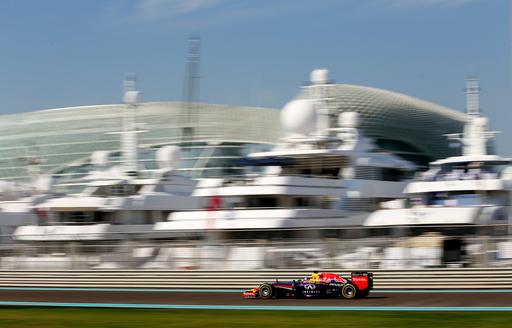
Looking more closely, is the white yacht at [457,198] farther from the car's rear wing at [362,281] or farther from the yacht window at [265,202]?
the car's rear wing at [362,281]

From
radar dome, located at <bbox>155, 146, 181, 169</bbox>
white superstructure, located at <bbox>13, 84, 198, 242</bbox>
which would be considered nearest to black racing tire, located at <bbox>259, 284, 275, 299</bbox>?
white superstructure, located at <bbox>13, 84, 198, 242</bbox>

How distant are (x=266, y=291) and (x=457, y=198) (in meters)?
16.1

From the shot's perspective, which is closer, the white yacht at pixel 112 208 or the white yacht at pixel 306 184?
the white yacht at pixel 306 184

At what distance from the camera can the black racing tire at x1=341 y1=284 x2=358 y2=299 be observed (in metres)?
20.0

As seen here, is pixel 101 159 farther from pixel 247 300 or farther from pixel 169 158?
pixel 247 300

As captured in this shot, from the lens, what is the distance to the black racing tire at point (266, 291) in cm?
2078

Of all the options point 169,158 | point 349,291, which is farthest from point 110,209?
point 349,291

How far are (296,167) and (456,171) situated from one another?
6.75m

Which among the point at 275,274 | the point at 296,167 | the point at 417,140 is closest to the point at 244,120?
the point at 417,140

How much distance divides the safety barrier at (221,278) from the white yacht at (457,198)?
7.33 metres

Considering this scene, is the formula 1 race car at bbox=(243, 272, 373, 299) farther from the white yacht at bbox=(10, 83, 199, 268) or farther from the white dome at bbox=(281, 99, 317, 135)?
the white dome at bbox=(281, 99, 317, 135)

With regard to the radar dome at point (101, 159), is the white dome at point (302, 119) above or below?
above

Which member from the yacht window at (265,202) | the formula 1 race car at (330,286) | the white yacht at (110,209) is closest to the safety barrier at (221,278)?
the formula 1 race car at (330,286)

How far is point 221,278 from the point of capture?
25172 mm
